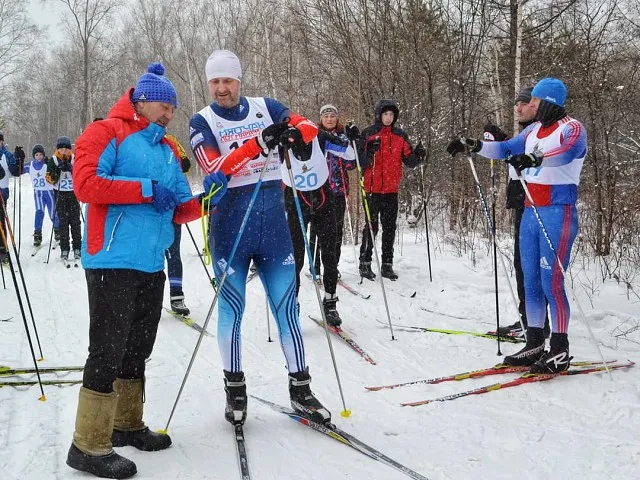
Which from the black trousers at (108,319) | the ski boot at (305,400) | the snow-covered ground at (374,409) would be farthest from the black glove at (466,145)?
the black trousers at (108,319)

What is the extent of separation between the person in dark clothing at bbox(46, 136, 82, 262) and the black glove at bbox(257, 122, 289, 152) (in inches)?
308

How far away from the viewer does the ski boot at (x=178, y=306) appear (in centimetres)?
606

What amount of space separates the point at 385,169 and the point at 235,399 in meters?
4.52

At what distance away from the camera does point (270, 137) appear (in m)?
3.08

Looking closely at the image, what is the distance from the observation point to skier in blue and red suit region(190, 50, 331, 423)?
10.9 feet

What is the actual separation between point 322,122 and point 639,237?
5559 mm

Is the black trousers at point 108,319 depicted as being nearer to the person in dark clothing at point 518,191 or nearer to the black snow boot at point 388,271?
the person in dark clothing at point 518,191

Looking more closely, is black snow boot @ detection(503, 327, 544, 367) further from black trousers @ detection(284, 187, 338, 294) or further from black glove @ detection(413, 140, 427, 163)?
black glove @ detection(413, 140, 427, 163)

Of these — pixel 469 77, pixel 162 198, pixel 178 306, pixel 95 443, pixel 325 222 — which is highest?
pixel 469 77

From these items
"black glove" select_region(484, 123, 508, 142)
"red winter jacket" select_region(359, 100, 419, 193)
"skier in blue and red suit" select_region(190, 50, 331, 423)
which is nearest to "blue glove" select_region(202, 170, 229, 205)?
"skier in blue and red suit" select_region(190, 50, 331, 423)

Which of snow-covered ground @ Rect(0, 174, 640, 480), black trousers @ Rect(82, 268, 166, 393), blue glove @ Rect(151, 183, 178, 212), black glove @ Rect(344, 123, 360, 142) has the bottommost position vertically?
snow-covered ground @ Rect(0, 174, 640, 480)

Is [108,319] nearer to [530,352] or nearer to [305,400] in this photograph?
[305,400]

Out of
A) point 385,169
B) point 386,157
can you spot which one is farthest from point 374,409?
point 386,157

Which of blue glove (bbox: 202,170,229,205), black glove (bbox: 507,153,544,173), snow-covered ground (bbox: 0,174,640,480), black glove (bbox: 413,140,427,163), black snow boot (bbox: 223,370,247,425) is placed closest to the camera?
snow-covered ground (bbox: 0,174,640,480)
